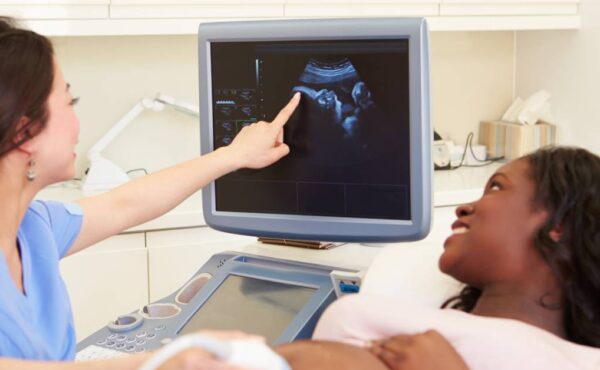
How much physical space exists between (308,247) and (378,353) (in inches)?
29.6

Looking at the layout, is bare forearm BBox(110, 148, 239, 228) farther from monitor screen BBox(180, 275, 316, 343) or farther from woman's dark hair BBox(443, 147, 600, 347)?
woman's dark hair BBox(443, 147, 600, 347)

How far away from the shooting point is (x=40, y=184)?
1.43 meters

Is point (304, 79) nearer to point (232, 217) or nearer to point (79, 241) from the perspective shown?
point (232, 217)

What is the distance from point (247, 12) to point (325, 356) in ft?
6.43

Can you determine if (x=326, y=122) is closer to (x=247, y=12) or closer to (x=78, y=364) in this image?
(x=78, y=364)

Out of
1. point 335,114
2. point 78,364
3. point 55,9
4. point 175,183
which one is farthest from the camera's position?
point 55,9

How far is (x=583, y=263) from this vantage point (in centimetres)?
130

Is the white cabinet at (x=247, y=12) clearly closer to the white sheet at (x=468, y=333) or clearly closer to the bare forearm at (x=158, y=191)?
the bare forearm at (x=158, y=191)

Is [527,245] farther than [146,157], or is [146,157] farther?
[146,157]

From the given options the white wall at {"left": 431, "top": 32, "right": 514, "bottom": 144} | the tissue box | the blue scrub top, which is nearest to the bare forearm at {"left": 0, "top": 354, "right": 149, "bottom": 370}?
the blue scrub top

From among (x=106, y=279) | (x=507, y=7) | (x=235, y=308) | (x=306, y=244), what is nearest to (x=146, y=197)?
(x=235, y=308)

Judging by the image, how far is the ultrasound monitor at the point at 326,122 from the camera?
1.52 meters

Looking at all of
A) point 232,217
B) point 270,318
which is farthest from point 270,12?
point 270,318

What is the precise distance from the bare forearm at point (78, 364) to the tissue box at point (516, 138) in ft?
7.68
